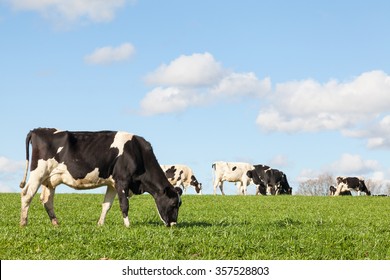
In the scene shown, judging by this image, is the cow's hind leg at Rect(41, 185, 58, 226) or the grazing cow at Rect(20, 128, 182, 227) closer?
the grazing cow at Rect(20, 128, 182, 227)

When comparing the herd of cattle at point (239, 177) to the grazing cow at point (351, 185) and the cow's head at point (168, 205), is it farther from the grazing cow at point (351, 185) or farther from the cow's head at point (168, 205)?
the cow's head at point (168, 205)

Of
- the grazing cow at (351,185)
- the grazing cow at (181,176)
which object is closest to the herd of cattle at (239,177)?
the grazing cow at (181,176)

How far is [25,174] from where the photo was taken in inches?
687

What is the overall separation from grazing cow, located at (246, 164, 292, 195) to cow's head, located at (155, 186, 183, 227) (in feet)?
117

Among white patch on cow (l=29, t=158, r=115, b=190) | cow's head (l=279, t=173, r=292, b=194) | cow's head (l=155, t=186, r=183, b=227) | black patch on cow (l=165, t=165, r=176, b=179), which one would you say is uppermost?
black patch on cow (l=165, t=165, r=176, b=179)

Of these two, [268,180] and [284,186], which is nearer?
[268,180]

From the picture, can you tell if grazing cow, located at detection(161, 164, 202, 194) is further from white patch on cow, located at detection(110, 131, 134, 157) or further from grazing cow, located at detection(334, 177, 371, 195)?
white patch on cow, located at detection(110, 131, 134, 157)

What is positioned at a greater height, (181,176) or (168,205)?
(181,176)

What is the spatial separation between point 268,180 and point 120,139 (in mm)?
39251

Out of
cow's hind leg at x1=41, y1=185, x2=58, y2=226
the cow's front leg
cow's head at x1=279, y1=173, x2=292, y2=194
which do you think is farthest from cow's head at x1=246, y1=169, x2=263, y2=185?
the cow's front leg

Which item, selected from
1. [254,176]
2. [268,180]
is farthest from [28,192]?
[268,180]

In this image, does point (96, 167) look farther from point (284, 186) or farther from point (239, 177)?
point (284, 186)

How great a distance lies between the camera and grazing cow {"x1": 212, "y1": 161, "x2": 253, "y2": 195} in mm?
53162

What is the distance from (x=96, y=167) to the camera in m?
17.0
